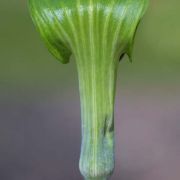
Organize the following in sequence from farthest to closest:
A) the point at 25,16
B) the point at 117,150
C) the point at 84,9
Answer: the point at 117,150, the point at 25,16, the point at 84,9

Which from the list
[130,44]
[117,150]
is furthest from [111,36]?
[117,150]

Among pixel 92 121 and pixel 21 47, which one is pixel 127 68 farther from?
pixel 92 121

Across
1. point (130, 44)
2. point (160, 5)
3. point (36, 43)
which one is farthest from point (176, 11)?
point (130, 44)

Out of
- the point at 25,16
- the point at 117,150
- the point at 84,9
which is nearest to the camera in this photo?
the point at 84,9

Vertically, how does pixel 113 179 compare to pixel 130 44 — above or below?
below

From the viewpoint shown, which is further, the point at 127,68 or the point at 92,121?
the point at 127,68

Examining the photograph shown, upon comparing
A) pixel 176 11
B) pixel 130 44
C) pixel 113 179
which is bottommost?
pixel 113 179

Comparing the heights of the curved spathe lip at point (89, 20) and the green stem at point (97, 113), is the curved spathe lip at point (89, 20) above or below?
above

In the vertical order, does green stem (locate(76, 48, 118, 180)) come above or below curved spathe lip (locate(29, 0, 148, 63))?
below
